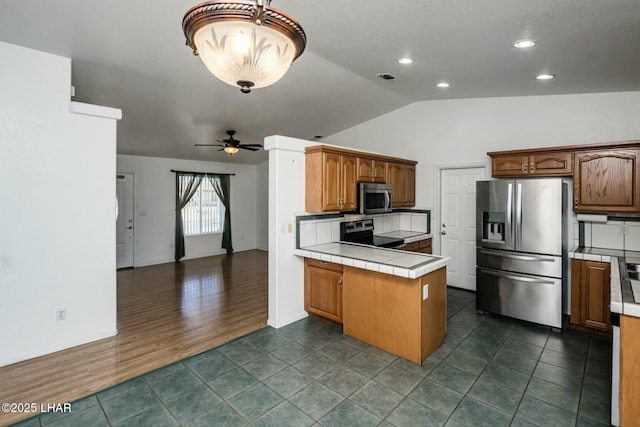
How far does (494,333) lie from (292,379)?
230 centimetres

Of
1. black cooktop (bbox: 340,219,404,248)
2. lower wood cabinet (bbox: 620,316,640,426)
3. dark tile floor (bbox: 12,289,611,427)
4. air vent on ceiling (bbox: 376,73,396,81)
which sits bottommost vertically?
dark tile floor (bbox: 12,289,611,427)

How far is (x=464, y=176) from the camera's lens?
5094 mm

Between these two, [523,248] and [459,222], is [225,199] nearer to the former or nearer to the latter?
[459,222]

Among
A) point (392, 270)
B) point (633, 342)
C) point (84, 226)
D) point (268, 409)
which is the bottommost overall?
point (268, 409)

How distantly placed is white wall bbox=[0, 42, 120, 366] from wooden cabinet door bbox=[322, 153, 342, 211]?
7.43 ft

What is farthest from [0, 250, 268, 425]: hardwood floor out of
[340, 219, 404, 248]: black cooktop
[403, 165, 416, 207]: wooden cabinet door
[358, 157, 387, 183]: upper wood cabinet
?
[403, 165, 416, 207]: wooden cabinet door

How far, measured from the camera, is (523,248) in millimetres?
3721

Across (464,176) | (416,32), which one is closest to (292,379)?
(416,32)

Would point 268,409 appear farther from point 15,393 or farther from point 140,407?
point 15,393

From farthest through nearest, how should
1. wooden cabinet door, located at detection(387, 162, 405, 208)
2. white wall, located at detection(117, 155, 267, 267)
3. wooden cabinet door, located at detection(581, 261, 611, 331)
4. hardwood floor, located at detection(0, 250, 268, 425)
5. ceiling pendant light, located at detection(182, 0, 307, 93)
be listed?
white wall, located at detection(117, 155, 267, 267) < wooden cabinet door, located at detection(387, 162, 405, 208) < wooden cabinet door, located at detection(581, 261, 611, 331) < hardwood floor, located at detection(0, 250, 268, 425) < ceiling pendant light, located at detection(182, 0, 307, 93)

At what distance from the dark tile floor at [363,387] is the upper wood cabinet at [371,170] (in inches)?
83.2

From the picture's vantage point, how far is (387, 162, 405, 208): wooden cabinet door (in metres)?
4.89

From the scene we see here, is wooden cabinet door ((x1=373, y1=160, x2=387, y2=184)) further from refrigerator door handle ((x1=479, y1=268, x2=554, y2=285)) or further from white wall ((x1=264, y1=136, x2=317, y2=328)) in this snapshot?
refrigerator door handle ((x1=479, y1=268, x2=554, y2=285))

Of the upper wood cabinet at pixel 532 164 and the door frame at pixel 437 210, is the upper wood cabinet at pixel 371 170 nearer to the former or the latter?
the door frame at pixel 437 210
